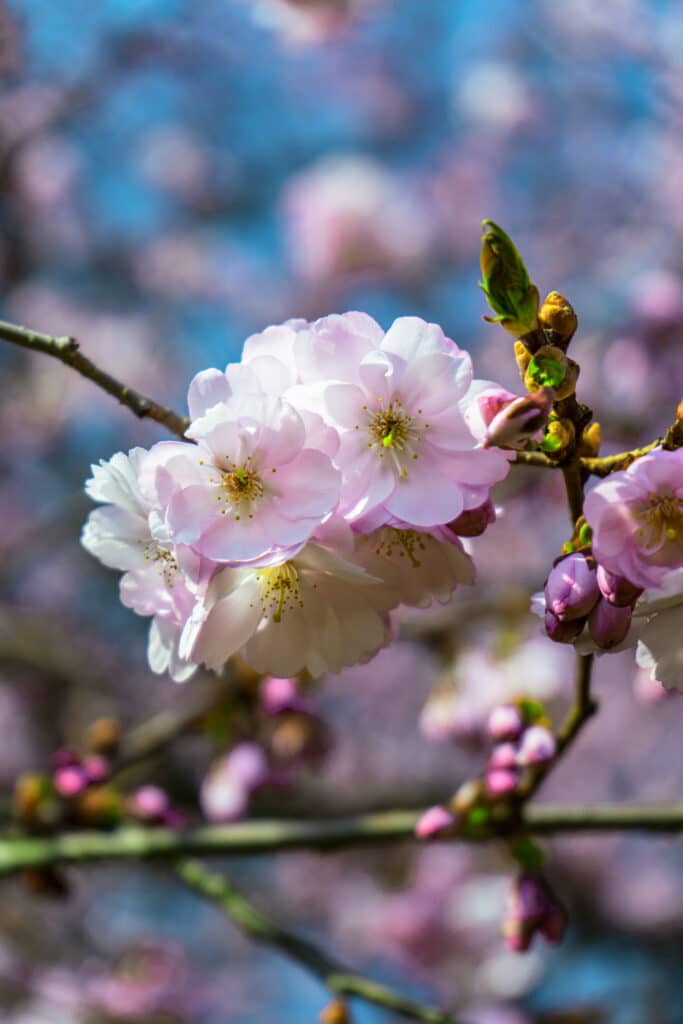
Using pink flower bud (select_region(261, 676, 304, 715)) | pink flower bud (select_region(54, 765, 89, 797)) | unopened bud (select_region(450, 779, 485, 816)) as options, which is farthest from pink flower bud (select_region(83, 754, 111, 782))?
unopened bud (select_region(450, 779, 485, 816))

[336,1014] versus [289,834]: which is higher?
[289,834]

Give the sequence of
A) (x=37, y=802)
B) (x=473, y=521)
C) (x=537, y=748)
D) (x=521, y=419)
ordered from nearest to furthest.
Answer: (x=521, y=419) → (x=473, y=521) → (x=537, y=748) → (x=37, y=802)

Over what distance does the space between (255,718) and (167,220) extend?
5.27 meters

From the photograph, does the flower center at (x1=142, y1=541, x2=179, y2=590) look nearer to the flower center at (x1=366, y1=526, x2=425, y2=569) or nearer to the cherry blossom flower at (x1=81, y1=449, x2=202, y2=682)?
the cherry blossom flower at (x1=81, y1=449, x2=202, y2=682)

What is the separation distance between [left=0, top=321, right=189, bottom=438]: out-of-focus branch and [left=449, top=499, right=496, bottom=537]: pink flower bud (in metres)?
0.27

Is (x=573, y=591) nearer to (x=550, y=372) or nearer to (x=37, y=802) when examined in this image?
(x=550, y=372)

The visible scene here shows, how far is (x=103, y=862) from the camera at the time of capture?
1643 mm

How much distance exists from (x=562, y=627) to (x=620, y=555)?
3.2 inches

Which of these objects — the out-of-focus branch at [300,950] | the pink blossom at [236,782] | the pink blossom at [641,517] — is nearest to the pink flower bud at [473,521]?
the pink blossom at [641,517]

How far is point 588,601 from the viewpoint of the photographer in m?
0.86

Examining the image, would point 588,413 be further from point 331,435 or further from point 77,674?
point 77,674

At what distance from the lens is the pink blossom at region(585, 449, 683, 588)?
83 centimetres

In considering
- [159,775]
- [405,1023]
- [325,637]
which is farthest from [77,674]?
[325,637]

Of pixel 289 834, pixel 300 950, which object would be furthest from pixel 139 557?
pixel 300 950
